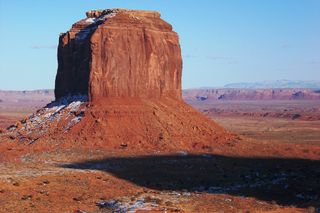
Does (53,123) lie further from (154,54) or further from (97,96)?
(154,54)

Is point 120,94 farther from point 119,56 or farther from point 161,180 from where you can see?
point 161,180

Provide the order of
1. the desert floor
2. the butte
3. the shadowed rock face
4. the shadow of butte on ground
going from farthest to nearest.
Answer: the shadowed rock face < the butte < the shadow of butte on ground < the desert floor

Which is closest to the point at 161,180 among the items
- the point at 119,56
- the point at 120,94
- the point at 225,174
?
the point at 225,174

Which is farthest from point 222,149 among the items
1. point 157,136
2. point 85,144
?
point 85,144

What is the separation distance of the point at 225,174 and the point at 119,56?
20.4 m

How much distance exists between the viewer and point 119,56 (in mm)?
59250

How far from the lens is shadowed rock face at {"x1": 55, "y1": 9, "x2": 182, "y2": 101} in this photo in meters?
58.6

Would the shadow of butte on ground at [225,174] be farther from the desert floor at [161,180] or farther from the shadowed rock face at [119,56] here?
the shadowed rock face at [119,56]

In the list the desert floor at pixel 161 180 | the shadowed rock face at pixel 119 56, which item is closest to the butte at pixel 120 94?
the shadowed rock face at pixel 119 56

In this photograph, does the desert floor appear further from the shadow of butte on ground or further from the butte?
the butte

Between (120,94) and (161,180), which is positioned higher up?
(120,94)

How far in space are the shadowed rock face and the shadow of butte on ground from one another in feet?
38.6

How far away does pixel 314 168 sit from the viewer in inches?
1948

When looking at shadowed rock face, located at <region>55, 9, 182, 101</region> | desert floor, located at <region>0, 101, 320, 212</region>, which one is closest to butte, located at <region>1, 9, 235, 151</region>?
shadowed rock face, located at <region>55, 9, 182, 101</region>
